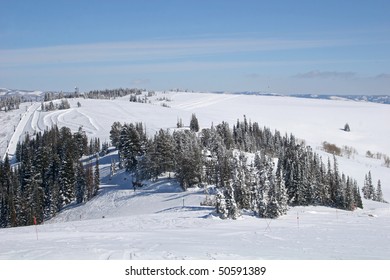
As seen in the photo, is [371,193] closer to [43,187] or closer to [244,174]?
[244,174]

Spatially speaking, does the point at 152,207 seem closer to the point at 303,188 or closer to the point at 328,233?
the point at 303,188

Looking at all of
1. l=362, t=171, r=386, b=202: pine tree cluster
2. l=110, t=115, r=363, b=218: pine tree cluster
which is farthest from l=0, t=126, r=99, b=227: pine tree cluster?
l=362, t=171, r=386, b=202: pine tree cluster

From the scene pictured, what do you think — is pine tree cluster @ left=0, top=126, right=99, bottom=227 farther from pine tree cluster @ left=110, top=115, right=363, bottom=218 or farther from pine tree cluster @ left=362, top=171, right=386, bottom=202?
pine tree cluster @ left=362, top=171, right=386, bottom=202

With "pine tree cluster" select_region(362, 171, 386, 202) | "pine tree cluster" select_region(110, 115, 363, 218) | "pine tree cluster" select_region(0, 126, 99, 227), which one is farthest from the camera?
"pine tree cluster" select_region(362, 171, 386, 202)

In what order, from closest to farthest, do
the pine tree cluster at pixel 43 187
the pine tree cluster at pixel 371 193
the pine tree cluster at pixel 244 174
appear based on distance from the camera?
the pine tree cluster at pixel 244 174
the pine tree cluster at pixel 43 187
the pine tree cluster at pixel 371 193

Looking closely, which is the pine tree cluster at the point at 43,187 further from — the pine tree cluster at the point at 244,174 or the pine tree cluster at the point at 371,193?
the pine tree cluster at the point at 371,193

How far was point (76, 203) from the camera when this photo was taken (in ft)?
254

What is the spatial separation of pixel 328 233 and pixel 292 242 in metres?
5.94

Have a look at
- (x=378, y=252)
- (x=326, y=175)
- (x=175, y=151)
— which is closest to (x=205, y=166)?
(x=175, y=151)

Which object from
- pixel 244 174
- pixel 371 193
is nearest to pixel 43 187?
pixel 244 174

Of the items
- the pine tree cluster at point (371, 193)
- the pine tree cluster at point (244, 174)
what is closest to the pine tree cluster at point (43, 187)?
the pine tree cluster at point (244, 174)

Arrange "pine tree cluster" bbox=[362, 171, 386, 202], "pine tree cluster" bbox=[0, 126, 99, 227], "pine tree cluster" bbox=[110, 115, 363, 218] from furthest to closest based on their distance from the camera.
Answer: "pine tree cluster" bbox=[362, 171, 386, 202] < "pine tree cluster" bbox=[0, 126, 99, 227] < "pine tree cluster" bbox=[110, 115, 363, 218]
